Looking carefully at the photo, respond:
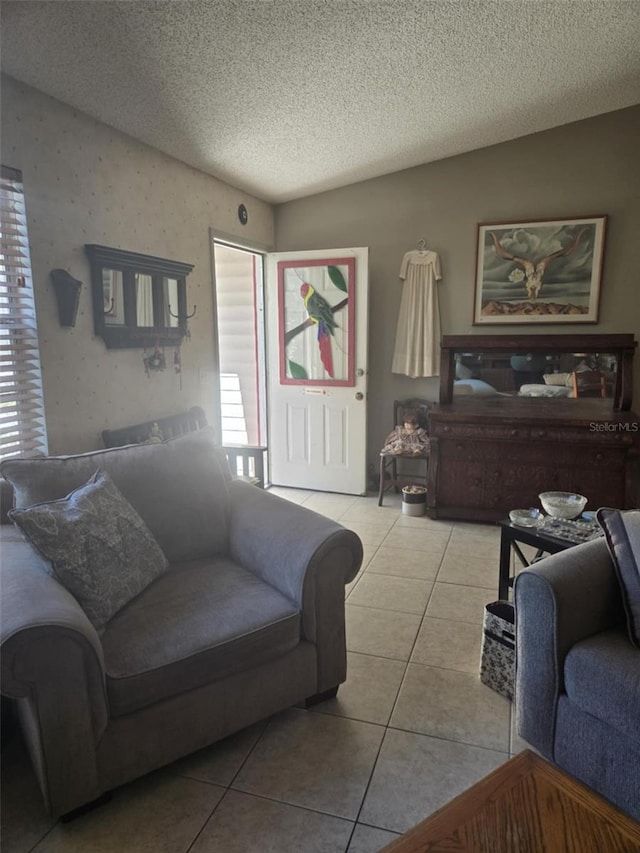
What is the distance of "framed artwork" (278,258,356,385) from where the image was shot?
4164 mm

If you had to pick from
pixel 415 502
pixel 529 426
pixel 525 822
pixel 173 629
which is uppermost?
pixel 529 426

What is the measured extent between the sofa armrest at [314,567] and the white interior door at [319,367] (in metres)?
2.27

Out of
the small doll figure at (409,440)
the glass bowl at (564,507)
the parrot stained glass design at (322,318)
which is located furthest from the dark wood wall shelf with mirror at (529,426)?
the glass bowl at (564,507)

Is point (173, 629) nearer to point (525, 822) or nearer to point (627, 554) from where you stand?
point (525, 822)

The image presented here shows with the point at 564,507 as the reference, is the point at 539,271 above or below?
above

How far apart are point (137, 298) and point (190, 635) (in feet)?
6.18

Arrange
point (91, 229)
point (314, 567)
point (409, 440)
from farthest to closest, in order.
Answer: point (409, 440), point (91, 229), point (314, 567)

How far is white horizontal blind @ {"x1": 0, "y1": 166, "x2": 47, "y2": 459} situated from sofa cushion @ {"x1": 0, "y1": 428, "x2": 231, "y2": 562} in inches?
13.9

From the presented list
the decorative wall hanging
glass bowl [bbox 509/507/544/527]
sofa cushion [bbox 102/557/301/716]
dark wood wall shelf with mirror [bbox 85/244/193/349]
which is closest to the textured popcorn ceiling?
dark wood wall shelf with mirror [bbox 85/244/193/349]

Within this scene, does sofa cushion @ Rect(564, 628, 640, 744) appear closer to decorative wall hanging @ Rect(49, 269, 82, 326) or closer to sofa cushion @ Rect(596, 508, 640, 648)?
sofa cushion @ Rect(596, 508, 640, 648)

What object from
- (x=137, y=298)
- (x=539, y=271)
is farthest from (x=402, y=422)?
(x=137, y=298)

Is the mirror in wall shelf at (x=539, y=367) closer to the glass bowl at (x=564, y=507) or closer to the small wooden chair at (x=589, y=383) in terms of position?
the small wooden chair at (x=589, y=383)

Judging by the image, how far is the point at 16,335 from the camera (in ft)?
7.41

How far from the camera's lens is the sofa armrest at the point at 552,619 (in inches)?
61.7
